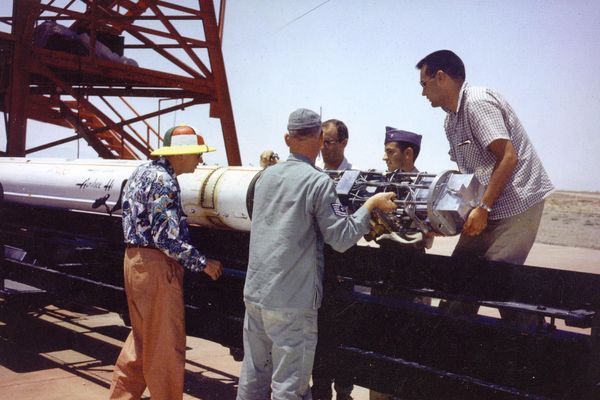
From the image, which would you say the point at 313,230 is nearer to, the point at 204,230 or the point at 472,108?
the point at 472,108

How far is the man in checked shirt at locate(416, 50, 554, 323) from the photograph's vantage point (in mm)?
2949

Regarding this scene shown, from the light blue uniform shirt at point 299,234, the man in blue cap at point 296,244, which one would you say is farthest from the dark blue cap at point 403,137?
the light blue uniform shirt at point 299,234

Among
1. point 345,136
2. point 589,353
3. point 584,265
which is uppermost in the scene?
point 345,136

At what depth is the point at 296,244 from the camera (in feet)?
9.63

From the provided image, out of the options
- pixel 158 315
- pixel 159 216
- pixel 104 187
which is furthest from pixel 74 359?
pixel 159 216

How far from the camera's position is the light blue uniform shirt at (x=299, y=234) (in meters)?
2.88

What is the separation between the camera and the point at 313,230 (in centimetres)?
298

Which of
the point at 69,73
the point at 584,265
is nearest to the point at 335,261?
the point at 69,73

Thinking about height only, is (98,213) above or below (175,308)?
above

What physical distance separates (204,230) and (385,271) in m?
1.70

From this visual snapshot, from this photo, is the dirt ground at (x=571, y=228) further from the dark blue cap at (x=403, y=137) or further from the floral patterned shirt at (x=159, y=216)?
the floral patterned shirt at (x=159, y=216)

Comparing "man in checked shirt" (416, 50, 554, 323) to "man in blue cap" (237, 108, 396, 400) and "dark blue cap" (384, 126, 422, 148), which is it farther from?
"dark blue cap" (384, 126, 422, 148)

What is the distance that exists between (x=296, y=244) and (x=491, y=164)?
1153 millimetres

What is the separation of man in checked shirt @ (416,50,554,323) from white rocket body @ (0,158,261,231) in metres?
1.52
